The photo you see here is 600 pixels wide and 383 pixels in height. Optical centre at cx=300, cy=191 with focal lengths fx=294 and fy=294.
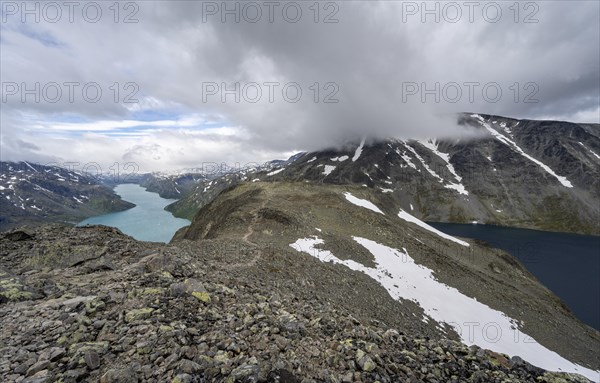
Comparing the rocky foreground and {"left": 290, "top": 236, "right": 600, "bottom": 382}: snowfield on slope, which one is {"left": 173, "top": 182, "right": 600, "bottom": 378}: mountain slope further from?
the rocky foreground

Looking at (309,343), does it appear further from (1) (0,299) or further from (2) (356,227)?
(2) (356,227)

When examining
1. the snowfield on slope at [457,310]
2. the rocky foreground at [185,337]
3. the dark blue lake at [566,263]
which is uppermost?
the rocky foreground at [185,337]

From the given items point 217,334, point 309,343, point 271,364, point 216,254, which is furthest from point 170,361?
point 216,254

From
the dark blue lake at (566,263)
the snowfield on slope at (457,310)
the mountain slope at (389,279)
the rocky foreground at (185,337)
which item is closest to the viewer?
the rocky foreground at (185,337)

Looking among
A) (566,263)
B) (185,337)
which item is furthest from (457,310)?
(566,263)

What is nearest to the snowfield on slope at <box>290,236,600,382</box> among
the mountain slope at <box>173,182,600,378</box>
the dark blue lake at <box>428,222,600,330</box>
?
the mountain slope at <box>173,182,600,378</box>

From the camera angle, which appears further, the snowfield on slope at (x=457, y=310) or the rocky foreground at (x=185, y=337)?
the snowfield on slope at (x=457, y=310)

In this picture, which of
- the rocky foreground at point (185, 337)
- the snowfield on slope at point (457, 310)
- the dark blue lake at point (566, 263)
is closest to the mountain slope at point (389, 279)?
the snowfield on slope at point (457, 310)

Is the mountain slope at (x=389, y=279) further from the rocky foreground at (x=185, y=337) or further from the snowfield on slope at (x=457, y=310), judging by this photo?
the rocky foreground at (x=185, y=337)
